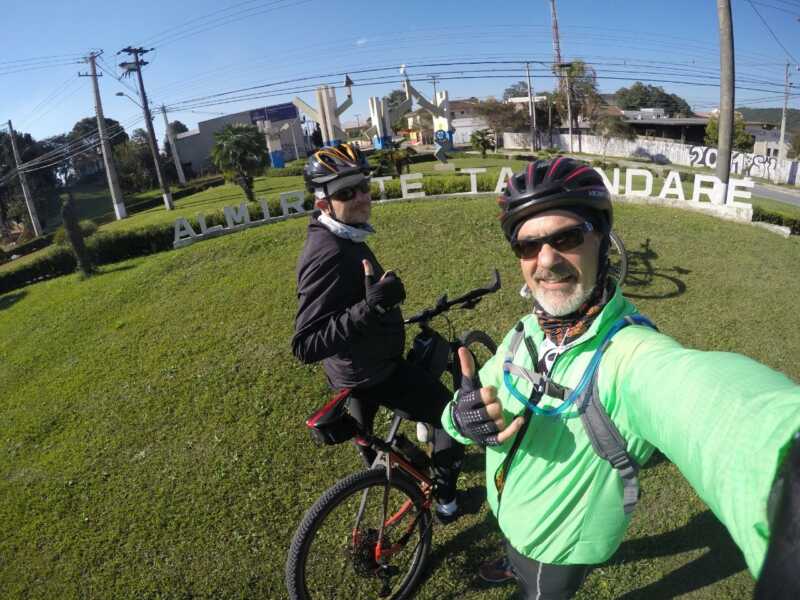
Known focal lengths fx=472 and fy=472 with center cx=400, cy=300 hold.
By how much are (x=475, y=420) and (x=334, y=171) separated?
193 cm

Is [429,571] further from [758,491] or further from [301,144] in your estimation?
[301,144]

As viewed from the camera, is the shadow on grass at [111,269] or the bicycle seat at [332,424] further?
the shadow on grass at [111,269]

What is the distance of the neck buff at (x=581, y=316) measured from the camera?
5.10ft

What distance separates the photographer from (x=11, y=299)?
12867mm

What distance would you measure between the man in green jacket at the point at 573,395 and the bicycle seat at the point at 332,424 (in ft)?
3.21

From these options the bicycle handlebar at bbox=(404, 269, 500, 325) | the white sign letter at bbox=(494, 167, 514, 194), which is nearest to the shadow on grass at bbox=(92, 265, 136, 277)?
the white sign letter at bbox=(494, 167, 514, 194)

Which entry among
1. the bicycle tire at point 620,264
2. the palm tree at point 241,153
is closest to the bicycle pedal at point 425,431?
the bicycle tire at point 620,264

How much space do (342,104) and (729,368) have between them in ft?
66.5

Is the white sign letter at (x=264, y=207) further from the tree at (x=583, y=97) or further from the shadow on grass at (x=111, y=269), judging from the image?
the tree at (x=583, y=97)

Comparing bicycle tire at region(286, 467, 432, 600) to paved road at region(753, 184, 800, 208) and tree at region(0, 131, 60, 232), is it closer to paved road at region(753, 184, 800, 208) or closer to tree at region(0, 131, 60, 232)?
paved road at region(753, 184, 800, 208)

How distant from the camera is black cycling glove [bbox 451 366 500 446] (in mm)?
1500

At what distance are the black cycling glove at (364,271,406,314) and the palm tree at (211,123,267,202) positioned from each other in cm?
2042

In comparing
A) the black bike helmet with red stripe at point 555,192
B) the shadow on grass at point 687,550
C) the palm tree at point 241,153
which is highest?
the palm tree at point 241,153

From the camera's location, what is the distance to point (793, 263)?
8797 mm
